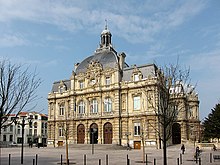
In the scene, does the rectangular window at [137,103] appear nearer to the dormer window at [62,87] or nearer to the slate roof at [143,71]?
the slate roof at [143,71]

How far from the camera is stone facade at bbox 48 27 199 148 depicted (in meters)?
50.4

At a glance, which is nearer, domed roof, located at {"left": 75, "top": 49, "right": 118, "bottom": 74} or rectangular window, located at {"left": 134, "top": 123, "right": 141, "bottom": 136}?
rectangular window, located at {"left": 134, "top": 123, "right": 141, "bottom": 136}

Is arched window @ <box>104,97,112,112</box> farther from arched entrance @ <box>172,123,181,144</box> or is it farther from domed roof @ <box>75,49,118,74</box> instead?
arched entrance @ <box>172,123,181,144</box>

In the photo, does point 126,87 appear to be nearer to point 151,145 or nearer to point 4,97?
point 151,145

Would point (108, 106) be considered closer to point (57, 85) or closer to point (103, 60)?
point (103, 60)

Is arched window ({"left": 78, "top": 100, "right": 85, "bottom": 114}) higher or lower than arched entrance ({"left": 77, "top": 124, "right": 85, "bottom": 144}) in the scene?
higher

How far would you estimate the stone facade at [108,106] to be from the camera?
5038 centimetres

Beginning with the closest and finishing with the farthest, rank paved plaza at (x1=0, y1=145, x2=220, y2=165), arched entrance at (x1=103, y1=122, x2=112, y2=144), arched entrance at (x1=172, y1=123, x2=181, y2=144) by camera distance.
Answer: paved plaza at (x1=0, y1=145, x2=220, y2=165), arched entrance at (x1=103, y1=122, x2=112, y2=144), arched entrance at (x1=172, y1=123, x2=181, y2=144)

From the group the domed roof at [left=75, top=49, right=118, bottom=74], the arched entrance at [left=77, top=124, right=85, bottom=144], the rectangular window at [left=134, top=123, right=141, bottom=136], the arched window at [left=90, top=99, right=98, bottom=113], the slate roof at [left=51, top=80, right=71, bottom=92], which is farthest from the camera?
the slate roof at [left=51, top=80, right=71, bottom=92]

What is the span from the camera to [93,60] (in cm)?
5791

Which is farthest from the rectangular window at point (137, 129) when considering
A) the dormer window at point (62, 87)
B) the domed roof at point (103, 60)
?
the dormer window at point (62, 87)

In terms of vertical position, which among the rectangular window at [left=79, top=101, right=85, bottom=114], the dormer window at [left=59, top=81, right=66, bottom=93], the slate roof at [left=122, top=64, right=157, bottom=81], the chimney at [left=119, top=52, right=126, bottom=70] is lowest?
the rectangular window at [left=79, top=101, right=85, bottom=114]

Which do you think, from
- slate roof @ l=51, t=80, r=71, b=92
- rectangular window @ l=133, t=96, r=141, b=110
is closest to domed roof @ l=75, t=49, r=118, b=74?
slate roof @ l=51, t=80, r=71, b=92

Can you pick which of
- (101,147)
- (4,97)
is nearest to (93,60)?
(101,147)
